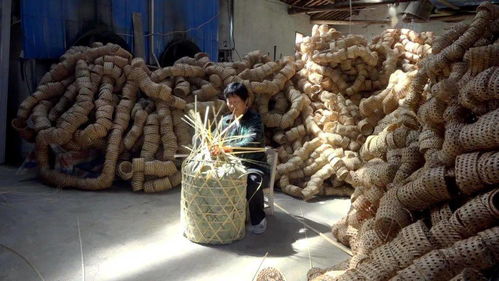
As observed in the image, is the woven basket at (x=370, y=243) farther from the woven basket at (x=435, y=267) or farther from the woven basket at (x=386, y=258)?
the woven basket at (x=435, y=267)

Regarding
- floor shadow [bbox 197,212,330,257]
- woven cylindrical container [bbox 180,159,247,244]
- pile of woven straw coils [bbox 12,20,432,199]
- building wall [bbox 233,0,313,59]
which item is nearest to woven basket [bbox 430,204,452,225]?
floor shadow [bbox 197,212,330,257]

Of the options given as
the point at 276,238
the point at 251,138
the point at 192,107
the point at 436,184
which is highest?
the point at 192,107

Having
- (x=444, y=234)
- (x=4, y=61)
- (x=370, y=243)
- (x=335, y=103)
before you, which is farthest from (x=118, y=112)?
(x=444, y=234)

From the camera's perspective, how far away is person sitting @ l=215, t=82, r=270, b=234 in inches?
124

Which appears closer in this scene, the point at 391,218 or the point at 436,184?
the point at 436,184

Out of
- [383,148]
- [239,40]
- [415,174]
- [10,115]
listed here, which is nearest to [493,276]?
[415,174]

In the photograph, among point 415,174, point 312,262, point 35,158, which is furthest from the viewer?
point 35,158

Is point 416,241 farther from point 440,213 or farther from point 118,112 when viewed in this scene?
point 118,112

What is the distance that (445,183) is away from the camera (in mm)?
1874

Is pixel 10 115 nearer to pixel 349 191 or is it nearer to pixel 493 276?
pixel 349 191

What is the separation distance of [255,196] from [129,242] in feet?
3.22

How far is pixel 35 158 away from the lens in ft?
14.9

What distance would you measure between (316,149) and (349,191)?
605mm

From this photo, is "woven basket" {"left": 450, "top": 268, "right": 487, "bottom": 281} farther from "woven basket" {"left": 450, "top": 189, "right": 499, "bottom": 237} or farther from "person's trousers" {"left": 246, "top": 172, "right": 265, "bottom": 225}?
"person's trousers" {"left": 246, "top": 172, "right": 265, "bottom": 225}
